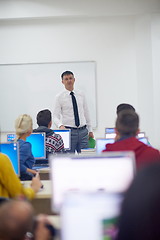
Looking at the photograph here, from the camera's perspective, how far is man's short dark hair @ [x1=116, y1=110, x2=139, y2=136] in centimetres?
284

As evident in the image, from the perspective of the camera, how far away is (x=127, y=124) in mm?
2844

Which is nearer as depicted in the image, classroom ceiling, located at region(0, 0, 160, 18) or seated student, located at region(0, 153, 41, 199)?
seated student, located at region(0, 153, 41, 199)

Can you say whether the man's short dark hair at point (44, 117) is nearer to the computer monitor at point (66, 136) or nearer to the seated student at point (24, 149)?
the computer monitor at point (66, 136)

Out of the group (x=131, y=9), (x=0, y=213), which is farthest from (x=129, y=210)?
(x=131, y=9)

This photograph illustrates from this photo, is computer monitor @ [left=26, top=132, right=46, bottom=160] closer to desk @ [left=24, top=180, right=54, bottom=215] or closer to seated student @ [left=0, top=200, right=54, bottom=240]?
desk @ [left=24, top=180, right=54, bottom=215]

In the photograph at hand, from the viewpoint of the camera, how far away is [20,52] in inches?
309

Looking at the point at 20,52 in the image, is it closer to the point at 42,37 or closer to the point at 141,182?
the point at 42,37

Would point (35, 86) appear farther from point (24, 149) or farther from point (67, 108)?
point (24, 149)

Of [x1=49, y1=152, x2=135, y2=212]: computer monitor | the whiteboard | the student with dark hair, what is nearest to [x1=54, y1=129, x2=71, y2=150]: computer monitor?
the whiteboard

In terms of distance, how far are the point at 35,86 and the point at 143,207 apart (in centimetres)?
692

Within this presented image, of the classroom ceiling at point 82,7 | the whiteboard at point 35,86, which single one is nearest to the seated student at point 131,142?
the classroom ceiling at point 82,7

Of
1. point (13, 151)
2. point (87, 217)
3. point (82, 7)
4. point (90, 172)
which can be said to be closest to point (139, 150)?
point (90, 172)

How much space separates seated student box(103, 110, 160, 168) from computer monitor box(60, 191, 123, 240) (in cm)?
129

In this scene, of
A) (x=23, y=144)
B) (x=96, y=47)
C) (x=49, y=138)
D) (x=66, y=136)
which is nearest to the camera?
(x=23, y=144)
